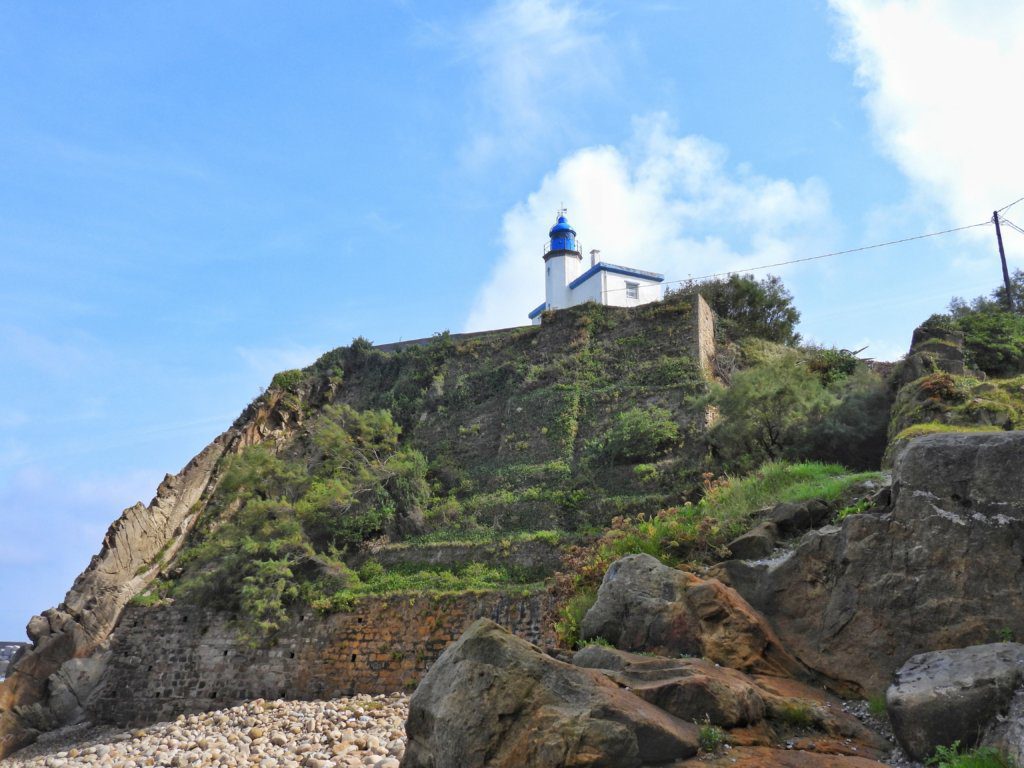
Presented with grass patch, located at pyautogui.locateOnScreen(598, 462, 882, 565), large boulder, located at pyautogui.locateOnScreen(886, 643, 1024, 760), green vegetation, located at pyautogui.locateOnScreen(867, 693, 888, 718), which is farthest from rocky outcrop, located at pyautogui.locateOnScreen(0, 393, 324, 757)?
large boulder, located at pyautogui.locateOnScreen(886, 643, 1024, 760)

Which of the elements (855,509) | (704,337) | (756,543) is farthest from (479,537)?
(855,509)

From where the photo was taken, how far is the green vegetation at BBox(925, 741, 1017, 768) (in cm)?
524

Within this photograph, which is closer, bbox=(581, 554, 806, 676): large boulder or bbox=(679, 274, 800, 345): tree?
bbox=(581, 554, 806, 676): large boulder

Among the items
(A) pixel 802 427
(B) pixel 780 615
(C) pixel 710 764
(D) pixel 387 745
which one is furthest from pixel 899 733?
(A) pixel 802 427

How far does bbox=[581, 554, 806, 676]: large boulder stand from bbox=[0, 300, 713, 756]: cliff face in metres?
7.38

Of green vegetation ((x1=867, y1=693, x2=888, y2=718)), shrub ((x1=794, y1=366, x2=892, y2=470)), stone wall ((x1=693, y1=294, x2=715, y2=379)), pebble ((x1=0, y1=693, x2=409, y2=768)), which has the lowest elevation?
pebble ((x1=0, y1=693, x2=409, y2=768))

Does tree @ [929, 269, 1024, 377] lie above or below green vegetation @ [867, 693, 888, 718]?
above

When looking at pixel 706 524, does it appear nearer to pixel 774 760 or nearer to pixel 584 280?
pixel 774 760

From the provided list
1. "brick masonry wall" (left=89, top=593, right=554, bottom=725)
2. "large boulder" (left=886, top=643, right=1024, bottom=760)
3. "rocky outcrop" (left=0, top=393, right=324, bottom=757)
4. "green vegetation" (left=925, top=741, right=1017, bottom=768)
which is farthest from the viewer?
"rocky outcrop" (left=0, top=393, right=324, bottom=757)

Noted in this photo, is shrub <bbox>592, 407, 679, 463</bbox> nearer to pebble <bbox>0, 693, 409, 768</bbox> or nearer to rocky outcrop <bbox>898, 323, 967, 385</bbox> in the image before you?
rocky outcrop <bbox>898, 323, 967, 385</bbox>

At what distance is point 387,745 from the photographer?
12.4 metres

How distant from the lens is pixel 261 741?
14.2 metres

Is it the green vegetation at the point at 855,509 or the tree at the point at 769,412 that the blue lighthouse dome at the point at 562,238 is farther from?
the green vegetation at the point at 855,509

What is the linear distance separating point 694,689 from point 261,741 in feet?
34.8
